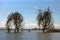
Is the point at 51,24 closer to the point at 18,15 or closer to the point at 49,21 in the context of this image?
the point at 49,21

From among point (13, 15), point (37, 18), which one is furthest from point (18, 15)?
point (37, 18)

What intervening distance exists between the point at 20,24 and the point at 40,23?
5.49 metres

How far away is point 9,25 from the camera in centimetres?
5691

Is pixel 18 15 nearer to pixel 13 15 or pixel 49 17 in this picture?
pixel 13 15

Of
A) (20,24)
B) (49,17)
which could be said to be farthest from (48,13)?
(20,24)

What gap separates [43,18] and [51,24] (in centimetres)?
271

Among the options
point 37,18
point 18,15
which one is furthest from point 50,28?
point 18,15

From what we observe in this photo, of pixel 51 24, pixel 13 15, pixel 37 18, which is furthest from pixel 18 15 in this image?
pixel 51 24

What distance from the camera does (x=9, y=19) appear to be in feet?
185

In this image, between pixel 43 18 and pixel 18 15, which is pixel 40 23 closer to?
pixel 43 18

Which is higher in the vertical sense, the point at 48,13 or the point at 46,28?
the point at 48,13

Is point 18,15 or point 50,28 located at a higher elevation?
point 18,15

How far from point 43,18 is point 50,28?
363 centimetres

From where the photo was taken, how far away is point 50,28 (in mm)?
57062
